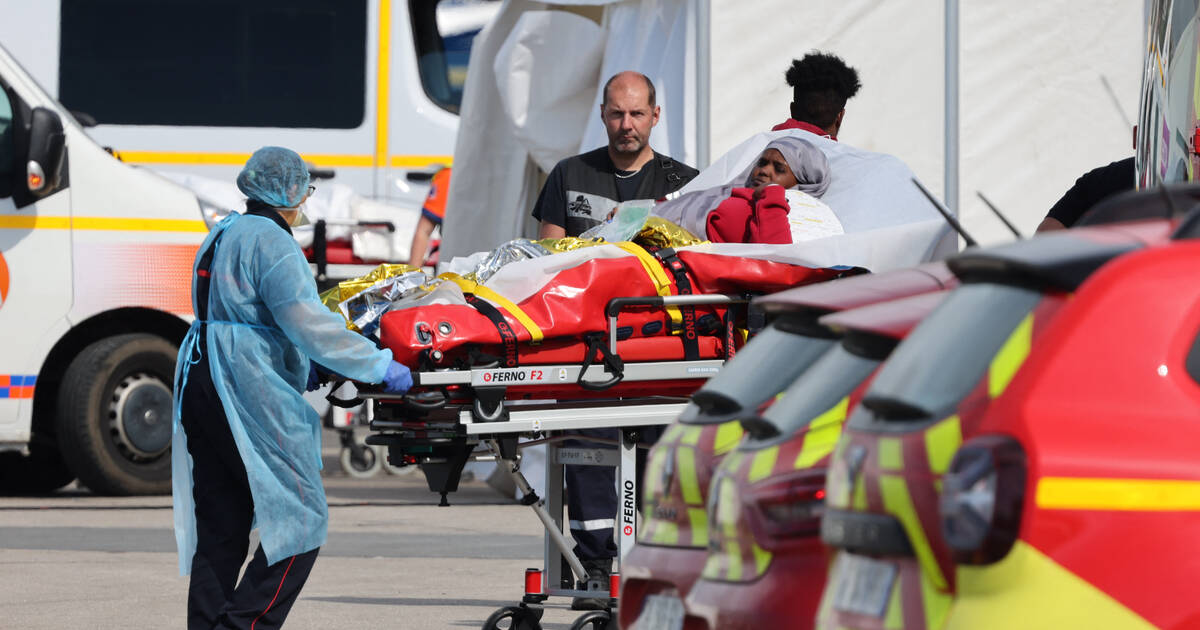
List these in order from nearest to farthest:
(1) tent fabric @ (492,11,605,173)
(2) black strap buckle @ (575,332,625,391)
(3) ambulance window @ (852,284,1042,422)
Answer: (3) ambulance window @ (852,284,1042,422), (2) black strap buckle @ (575,332,625,391), (1) tent fabric @ (492,11,605,173)

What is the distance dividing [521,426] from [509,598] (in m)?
2.34

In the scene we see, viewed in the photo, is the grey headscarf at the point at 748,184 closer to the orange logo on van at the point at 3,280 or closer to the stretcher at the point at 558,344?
the stretcher at the point at 558,344

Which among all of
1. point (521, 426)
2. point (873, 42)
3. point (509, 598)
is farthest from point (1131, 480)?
point (873, 42)

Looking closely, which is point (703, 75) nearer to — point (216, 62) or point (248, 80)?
point (248, 80)

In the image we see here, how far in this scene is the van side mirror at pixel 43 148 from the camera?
481 inches

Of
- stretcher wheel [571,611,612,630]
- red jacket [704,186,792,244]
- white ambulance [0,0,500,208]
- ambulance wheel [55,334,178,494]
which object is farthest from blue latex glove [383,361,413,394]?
white ambulance [0,0,500,208]

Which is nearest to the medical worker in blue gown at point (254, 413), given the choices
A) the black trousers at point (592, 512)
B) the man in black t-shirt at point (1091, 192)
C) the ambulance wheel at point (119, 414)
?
the black trousers at point (592, 512)

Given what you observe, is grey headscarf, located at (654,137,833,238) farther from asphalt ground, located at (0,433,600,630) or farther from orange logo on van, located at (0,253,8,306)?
orange logo on van, located at (0,253,8,306)

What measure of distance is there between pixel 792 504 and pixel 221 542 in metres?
3.02

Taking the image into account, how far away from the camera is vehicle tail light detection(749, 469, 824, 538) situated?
11.2 feet

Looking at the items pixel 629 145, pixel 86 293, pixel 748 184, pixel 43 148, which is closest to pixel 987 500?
pixel 748 184

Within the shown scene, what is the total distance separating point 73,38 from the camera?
1620cm

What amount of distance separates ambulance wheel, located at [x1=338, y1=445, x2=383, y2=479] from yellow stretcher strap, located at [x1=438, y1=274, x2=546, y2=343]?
9.03 metres

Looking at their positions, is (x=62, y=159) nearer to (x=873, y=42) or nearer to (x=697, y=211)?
(x=873, y=42)
